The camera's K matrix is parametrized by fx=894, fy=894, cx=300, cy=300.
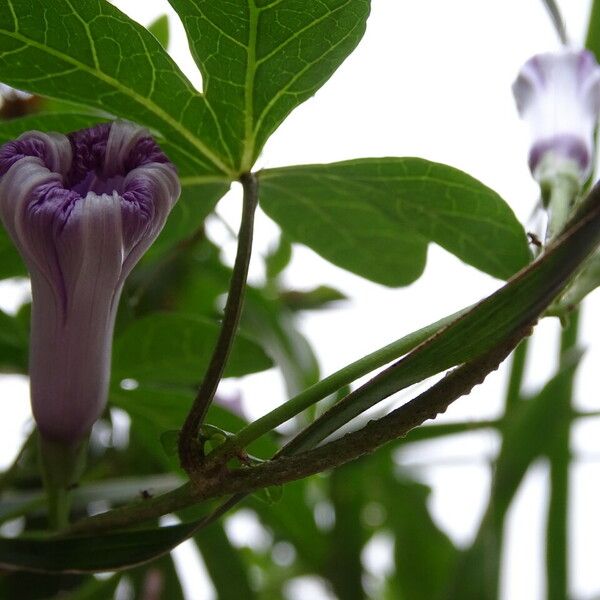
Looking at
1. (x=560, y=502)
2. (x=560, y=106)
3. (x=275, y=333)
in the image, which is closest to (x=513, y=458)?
(x=560, y=502)

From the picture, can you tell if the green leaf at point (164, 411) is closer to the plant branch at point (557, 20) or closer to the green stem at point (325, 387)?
the green stem at point (325, 387)

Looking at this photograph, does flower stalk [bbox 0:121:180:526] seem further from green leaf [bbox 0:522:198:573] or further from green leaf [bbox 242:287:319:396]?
green leaf [bbox 242:287:319:396]

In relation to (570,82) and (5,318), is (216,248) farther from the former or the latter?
(570,82)

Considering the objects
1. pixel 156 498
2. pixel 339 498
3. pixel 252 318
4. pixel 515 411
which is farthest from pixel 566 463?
pixel 156 498

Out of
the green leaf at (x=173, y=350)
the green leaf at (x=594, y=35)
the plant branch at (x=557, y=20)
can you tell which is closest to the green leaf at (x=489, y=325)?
the green leaf at (x=173, y=350)

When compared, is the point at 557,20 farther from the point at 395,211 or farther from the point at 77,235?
the point at 77,235
